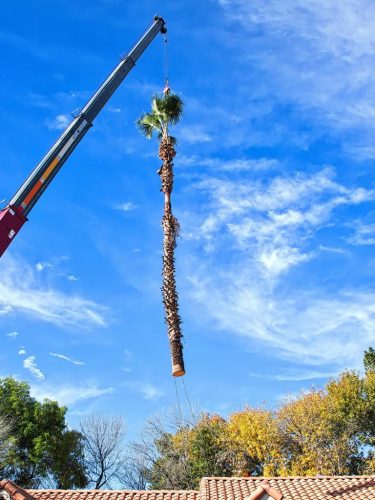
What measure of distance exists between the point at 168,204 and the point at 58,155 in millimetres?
4117

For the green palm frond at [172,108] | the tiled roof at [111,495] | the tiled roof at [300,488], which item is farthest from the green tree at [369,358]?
the green palm frond at [172,108]

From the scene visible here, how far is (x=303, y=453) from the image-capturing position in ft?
117

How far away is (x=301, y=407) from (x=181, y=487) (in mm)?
9835

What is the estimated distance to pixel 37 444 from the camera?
122ft

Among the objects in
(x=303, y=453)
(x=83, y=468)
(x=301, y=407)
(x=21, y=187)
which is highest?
(x=301, y=407)

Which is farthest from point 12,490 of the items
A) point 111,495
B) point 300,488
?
point 300,488

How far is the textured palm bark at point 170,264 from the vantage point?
1380cm

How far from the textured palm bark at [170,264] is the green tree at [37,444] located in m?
25.1

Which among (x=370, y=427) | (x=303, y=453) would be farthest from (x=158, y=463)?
(x=370, y=427)

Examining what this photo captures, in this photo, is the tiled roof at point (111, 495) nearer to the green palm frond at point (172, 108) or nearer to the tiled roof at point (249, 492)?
the tiled roof at point (249, 492)

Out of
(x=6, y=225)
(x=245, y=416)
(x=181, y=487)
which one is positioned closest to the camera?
(x=6, y=225)

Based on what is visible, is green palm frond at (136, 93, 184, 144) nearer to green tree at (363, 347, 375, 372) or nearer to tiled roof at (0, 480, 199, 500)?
tiled roof at (0, 480, 199, 500)

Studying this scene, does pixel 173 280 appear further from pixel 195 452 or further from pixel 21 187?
pixel 195 452

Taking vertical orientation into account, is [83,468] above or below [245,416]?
below
